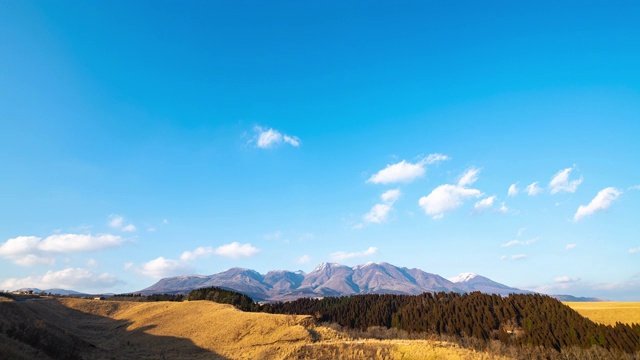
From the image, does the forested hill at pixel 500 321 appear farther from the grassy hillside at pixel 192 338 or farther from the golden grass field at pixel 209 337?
the grassy hillside at pixel 192 338

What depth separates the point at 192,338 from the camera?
4900cm

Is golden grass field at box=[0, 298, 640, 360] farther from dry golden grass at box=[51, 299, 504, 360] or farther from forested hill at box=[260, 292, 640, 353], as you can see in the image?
forested hill at box=[260, 292, 640, 353]

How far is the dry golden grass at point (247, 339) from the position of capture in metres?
36.5

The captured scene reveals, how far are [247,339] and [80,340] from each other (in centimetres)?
1927

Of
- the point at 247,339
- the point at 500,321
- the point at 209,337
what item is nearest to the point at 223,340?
the point at 209,337

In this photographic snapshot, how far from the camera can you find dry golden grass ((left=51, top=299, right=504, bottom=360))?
120 feet

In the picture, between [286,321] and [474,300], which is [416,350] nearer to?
[286,321]

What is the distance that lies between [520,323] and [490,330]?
316 inches

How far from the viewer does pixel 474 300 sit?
7806 centimetres

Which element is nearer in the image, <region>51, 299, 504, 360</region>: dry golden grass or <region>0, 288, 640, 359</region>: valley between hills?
<region>0, 288, 640, 359</region>: valley between hills

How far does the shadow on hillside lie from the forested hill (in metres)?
31.2

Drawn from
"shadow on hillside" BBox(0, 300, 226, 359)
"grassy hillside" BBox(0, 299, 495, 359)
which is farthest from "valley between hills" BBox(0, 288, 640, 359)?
"shadow on hillside" BBox(0, 300, 226, 359)

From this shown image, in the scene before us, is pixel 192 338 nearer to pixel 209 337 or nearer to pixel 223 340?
pixel 209 337

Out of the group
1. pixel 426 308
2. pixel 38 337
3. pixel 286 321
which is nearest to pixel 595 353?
pixel 286 321
